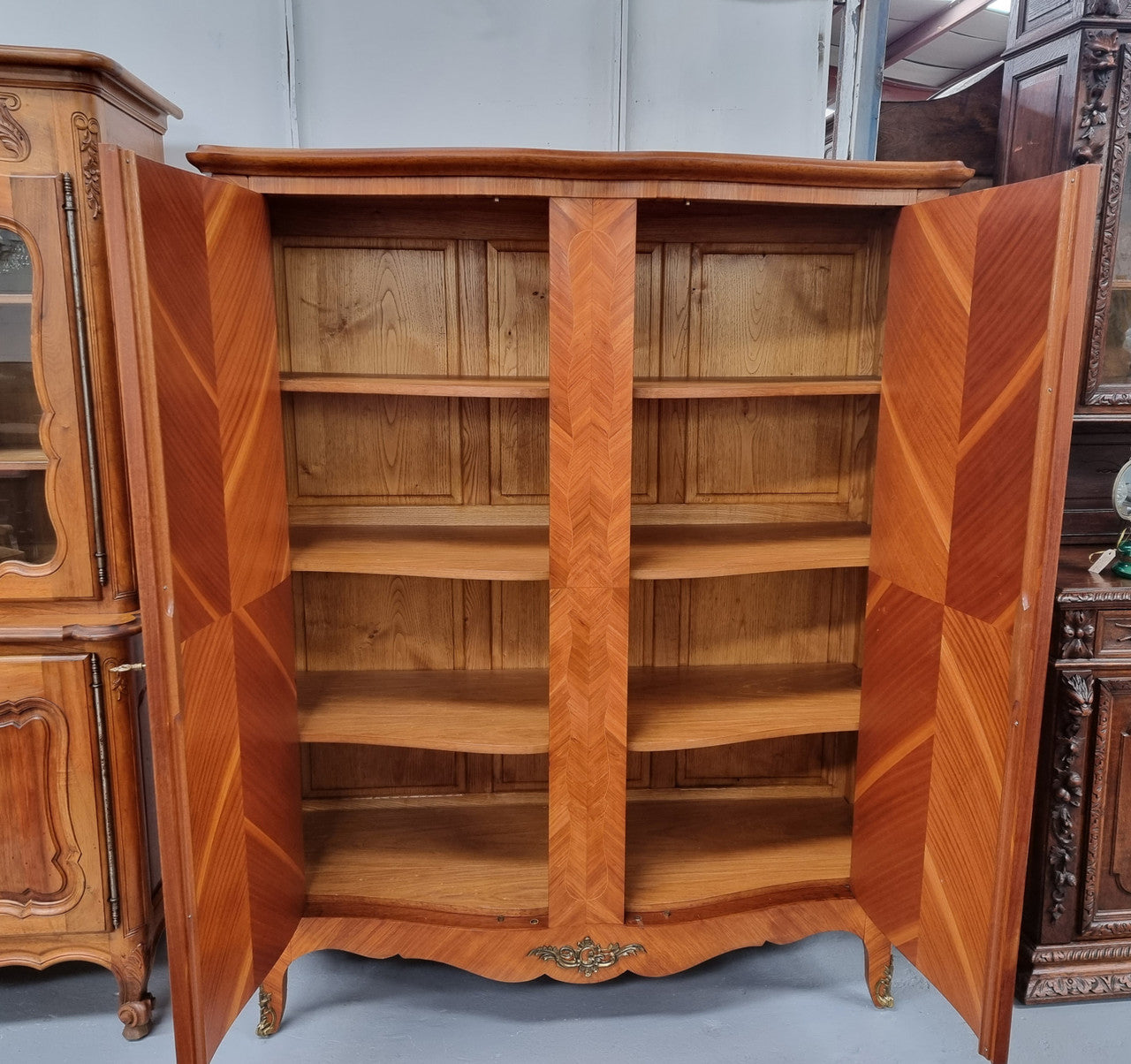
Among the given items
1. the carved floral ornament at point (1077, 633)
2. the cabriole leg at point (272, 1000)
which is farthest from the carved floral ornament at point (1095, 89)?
the cabriole leg at point (272, 1000)

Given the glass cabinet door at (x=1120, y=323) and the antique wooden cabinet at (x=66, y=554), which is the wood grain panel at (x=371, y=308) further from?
the glass cabinet door at (x=1120, y=323)

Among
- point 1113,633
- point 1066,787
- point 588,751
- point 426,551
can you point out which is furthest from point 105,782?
point 1113,633

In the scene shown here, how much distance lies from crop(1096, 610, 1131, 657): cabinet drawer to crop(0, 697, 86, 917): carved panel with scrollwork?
218cm

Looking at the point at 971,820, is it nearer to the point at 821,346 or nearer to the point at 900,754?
the point at 900,754

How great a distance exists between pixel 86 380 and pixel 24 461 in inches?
8.6

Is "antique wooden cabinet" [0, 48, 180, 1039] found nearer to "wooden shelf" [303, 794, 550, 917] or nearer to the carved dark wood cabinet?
"wooden shelf" [303, 794, 550, 917]

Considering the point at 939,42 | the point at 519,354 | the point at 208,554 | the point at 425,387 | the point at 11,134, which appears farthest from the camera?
the point at 939,42

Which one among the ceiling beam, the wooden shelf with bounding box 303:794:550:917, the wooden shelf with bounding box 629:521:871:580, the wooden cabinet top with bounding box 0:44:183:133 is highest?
the ceiling beam

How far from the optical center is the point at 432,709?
191 cm

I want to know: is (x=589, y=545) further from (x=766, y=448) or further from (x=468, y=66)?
(x=468, y=66)

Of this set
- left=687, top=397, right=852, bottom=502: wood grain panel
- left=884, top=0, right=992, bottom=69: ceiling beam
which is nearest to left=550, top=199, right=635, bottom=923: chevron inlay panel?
left=687, top=397, right=852, bottom=502: wood grain panel

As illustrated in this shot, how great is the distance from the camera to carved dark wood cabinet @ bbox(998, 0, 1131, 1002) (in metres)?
1.79

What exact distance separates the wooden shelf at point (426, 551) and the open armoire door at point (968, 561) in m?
0.74

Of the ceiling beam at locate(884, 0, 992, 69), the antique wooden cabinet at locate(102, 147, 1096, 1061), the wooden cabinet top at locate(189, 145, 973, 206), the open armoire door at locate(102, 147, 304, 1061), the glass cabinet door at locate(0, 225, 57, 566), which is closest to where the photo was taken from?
the open armoire door at locate(102, 147, 304, 1061)
